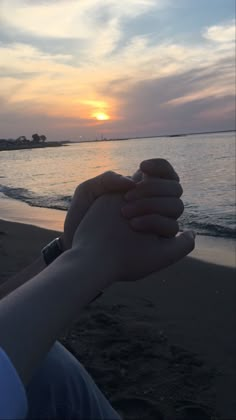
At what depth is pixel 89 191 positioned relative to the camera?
47.9 inches

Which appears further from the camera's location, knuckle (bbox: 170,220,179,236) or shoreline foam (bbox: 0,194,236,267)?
shoreline foam (bbox: 0,194,236,267)

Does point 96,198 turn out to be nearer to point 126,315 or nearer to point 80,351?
point 80,351

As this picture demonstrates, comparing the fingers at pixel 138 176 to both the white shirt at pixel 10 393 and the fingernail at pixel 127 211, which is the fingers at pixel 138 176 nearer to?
the fingernail at pixel 127 211

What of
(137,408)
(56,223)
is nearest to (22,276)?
(137,408)

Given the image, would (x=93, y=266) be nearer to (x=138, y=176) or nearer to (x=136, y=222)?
(x=136, y=222)

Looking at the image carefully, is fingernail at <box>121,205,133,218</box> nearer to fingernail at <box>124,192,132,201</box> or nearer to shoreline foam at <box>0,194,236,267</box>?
fingernail at <box>124,192,132,201</box>

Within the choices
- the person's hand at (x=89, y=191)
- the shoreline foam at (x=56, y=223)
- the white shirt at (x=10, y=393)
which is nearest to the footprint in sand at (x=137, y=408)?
the person's hand at (x=89, y=191)

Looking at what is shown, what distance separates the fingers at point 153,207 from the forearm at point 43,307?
5.9 inches

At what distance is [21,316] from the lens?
2.66ft

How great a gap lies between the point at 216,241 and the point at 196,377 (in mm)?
5305

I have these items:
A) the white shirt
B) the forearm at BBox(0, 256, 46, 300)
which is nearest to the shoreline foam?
the forearm at BBox(0, 256, 46, 300)

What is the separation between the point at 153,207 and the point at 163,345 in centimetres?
268

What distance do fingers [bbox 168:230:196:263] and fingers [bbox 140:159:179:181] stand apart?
0.17 meters

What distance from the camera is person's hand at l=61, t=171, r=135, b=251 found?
1.11 metres
